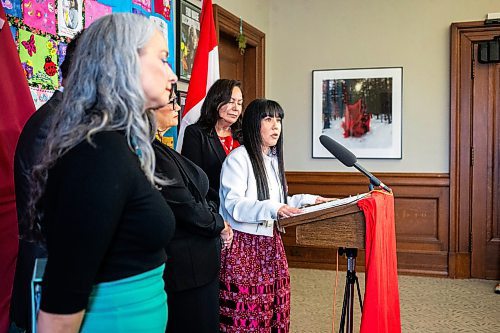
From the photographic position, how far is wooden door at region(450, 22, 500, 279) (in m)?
4.43

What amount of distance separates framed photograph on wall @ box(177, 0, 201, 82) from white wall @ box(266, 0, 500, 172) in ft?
5.13

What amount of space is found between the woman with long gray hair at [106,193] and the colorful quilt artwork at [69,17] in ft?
3.67

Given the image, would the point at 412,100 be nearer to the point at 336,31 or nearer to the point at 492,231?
the point at 336,31

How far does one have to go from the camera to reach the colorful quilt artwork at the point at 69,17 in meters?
2.07

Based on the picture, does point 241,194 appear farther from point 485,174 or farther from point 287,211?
point 485,174

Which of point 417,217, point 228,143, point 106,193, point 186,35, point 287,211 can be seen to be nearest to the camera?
point 106,193

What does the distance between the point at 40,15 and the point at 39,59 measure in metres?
0.17

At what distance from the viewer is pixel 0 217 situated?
1597 millimetres

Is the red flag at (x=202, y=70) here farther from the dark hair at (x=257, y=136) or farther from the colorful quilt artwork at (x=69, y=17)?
the colorful quilt artwork at (x=69, y=17)

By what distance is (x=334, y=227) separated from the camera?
185cm

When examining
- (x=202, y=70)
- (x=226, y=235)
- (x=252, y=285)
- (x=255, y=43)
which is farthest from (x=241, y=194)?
(x=255, y=43)

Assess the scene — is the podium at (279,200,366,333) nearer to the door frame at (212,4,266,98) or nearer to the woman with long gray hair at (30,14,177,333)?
the woman with long gray hair at (30,14,177,333)

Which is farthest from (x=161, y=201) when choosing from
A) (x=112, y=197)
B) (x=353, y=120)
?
(x=353, y=120)

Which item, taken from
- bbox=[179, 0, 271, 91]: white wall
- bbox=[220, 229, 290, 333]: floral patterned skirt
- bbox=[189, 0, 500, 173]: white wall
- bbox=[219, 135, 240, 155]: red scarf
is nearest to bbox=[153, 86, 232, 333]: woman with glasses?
bbox=[220, 229, 290, 333]: floral patterned skirt
